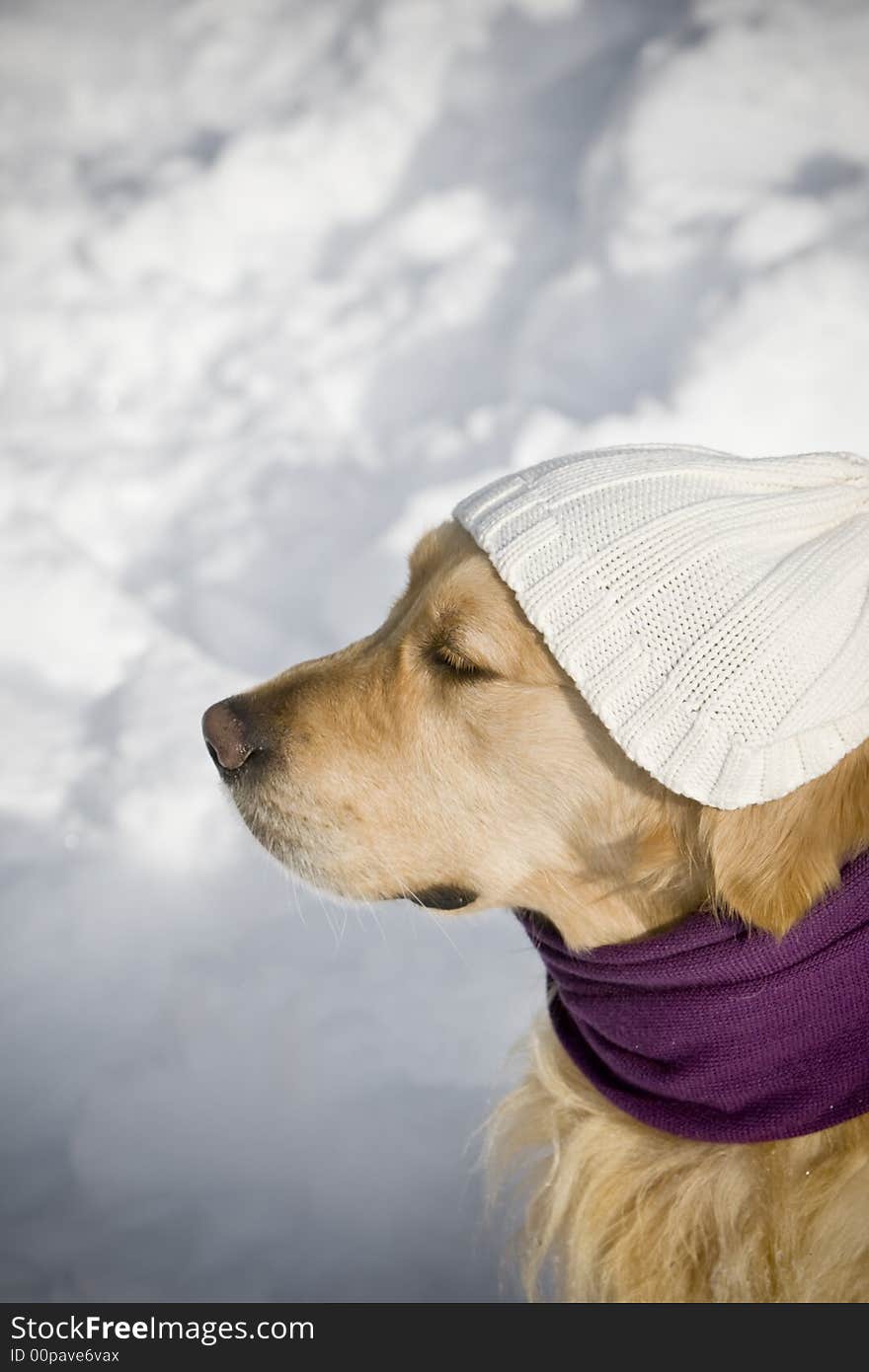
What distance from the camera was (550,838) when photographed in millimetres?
2193

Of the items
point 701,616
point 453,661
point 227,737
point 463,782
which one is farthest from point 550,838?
point 227,737

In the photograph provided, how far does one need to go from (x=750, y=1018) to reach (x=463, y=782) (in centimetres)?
80

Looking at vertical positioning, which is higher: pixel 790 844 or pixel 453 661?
pixel 453 661

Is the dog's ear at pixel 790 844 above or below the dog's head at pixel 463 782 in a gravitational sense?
below

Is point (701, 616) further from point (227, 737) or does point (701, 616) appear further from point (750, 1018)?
point (227, 737)

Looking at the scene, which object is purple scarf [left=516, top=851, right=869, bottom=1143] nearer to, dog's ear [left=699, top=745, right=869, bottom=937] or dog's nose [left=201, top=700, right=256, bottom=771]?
dog's ear [left=699, top=745, right=869, bottom=937]

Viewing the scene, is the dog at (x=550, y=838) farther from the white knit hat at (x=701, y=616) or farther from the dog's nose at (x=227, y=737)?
the white knit hat at (x=701, y=616)

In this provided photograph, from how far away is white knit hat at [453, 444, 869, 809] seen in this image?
68.3 inches

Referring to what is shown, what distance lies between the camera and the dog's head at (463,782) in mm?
2078

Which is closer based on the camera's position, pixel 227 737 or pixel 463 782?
pixel 463 782

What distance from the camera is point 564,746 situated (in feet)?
6.85

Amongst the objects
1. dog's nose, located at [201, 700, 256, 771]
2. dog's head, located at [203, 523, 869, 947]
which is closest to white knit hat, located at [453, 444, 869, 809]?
dog's head, located at [203, 523, 869, 947]

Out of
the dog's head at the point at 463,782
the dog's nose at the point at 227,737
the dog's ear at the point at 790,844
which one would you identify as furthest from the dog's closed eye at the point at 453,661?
the dog's ear at the point at 790,844
